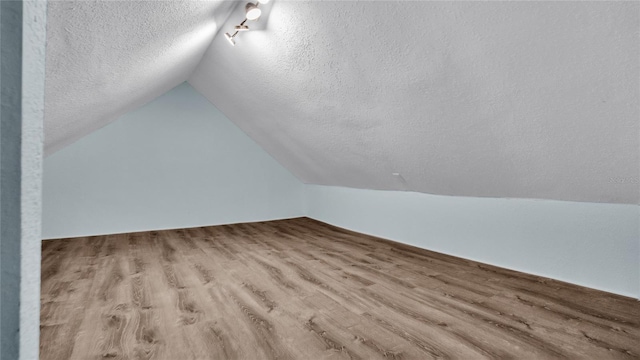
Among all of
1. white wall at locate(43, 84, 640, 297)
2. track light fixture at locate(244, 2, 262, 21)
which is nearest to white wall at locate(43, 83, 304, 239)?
white wall at locate(43, 84, 640, 297)

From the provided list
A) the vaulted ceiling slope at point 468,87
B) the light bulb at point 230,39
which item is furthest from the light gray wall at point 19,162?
the light bulb at point 230,39

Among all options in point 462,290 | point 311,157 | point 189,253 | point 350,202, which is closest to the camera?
point 462,290

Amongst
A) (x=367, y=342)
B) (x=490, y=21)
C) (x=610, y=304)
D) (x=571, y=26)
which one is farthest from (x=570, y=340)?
(x=490, y=21)

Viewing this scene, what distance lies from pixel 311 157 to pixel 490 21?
3.44 metres

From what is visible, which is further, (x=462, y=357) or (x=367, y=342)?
(x=367, y=342)

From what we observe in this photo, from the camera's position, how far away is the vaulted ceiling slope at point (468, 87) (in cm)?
170

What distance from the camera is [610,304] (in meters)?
2.24

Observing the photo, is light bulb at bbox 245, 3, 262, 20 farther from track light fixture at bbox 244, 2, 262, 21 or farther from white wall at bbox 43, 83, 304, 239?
white wall at bbox 43, 83, 304, 239

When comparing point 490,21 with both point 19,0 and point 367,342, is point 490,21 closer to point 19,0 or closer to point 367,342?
point 367,342

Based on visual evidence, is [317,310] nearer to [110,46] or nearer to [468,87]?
[468,87]

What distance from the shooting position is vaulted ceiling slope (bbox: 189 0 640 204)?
1695 millimetres

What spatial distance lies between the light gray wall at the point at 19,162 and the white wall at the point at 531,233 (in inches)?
126

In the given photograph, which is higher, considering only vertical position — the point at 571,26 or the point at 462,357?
the point at 571,26

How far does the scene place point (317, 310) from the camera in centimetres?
217
